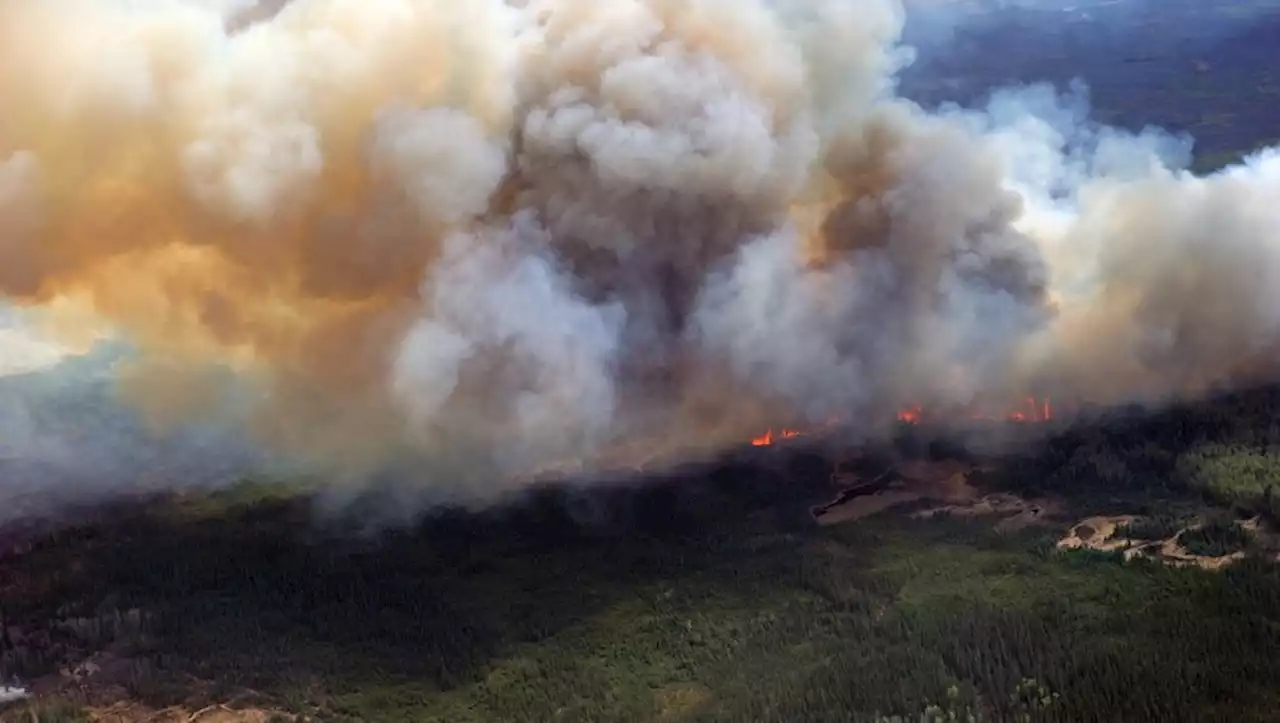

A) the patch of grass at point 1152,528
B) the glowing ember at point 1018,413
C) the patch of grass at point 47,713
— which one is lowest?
the patch of grass at point 47,713

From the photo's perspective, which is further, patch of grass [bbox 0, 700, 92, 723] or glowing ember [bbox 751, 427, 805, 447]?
glowing ember [bbox 751, 427, 805, 447]

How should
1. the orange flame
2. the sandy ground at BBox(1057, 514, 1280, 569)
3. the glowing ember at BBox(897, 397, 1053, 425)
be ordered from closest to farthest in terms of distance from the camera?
the sandy ground at BBox(1057, 514, 1280, 569), the orange flame, the glowing ember at BBox(897, 397, 1053, 425)

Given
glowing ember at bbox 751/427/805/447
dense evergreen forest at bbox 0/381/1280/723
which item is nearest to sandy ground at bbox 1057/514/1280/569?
dense evergreen forest at bbox 0/381/1280/723

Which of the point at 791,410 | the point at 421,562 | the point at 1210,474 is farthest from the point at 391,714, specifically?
the point at 1210,474

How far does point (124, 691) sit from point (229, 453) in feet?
151

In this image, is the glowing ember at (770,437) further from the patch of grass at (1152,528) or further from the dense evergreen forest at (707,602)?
the patch of grass at (1152,528)

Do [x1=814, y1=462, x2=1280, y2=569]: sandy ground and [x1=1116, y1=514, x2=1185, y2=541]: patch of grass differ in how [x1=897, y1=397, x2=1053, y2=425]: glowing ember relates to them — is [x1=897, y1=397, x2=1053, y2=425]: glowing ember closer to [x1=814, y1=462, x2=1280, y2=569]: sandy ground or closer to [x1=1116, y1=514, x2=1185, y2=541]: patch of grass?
[x1=814, y1=462, x2=1280, y2=569]: sandy ground

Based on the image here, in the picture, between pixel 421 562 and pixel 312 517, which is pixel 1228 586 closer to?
pixel 421 562

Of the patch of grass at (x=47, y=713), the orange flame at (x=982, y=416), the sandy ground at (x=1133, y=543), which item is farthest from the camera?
the orange flame at (x=982, y=416)

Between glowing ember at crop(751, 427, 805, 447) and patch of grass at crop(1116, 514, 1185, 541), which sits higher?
glowing ember at crop(751, 427, 805, 447)

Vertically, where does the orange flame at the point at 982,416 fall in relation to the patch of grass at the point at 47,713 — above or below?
above

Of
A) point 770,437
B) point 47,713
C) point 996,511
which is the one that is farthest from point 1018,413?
point 47,713

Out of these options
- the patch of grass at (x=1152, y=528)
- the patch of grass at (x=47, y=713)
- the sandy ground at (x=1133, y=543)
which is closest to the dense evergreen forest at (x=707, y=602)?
the patch of grass at (x=1152, y=528)

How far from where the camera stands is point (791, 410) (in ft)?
327
